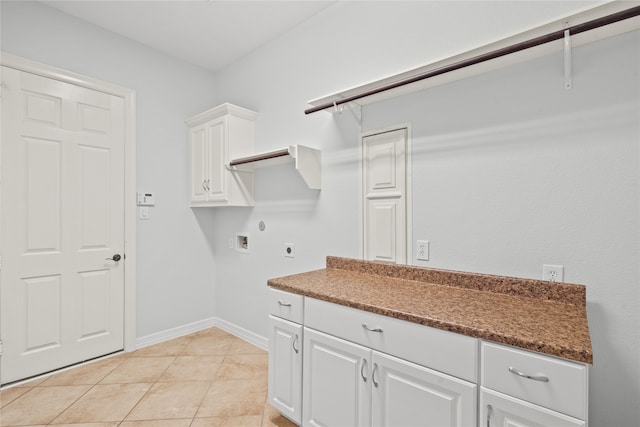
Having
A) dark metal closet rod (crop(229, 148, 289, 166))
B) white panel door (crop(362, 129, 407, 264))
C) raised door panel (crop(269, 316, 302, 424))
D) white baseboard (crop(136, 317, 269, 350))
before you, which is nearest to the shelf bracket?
white panel door (crop(362, 129, 407, 264))

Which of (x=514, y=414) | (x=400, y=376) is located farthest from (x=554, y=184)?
(x=400, y=376)

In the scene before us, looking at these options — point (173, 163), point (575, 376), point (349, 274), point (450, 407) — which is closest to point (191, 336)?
point (173, 163)

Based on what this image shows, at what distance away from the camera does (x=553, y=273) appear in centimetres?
143

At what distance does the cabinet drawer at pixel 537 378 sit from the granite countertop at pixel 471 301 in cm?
4

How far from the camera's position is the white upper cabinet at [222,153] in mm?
2740

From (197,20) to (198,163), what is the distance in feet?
3.96

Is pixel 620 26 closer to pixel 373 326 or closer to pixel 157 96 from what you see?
pixel 373 326

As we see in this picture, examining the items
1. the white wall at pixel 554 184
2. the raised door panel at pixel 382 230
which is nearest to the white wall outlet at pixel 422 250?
the white wall at pixel 554 184

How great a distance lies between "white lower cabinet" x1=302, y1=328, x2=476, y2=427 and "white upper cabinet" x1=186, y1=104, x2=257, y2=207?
5.33 feet

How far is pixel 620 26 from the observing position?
1228 mm

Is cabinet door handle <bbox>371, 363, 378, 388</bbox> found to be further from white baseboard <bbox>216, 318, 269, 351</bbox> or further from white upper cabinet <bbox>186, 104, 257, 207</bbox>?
white upper cabinet <bbox>186, 104, 257, 207</bbox>

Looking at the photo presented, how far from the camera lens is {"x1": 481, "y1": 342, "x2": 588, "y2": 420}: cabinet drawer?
0.91 meters

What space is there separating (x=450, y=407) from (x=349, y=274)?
3.30 ft

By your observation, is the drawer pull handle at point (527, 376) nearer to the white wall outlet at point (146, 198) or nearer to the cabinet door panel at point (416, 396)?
the cabinet door panel at point (416, 396)
